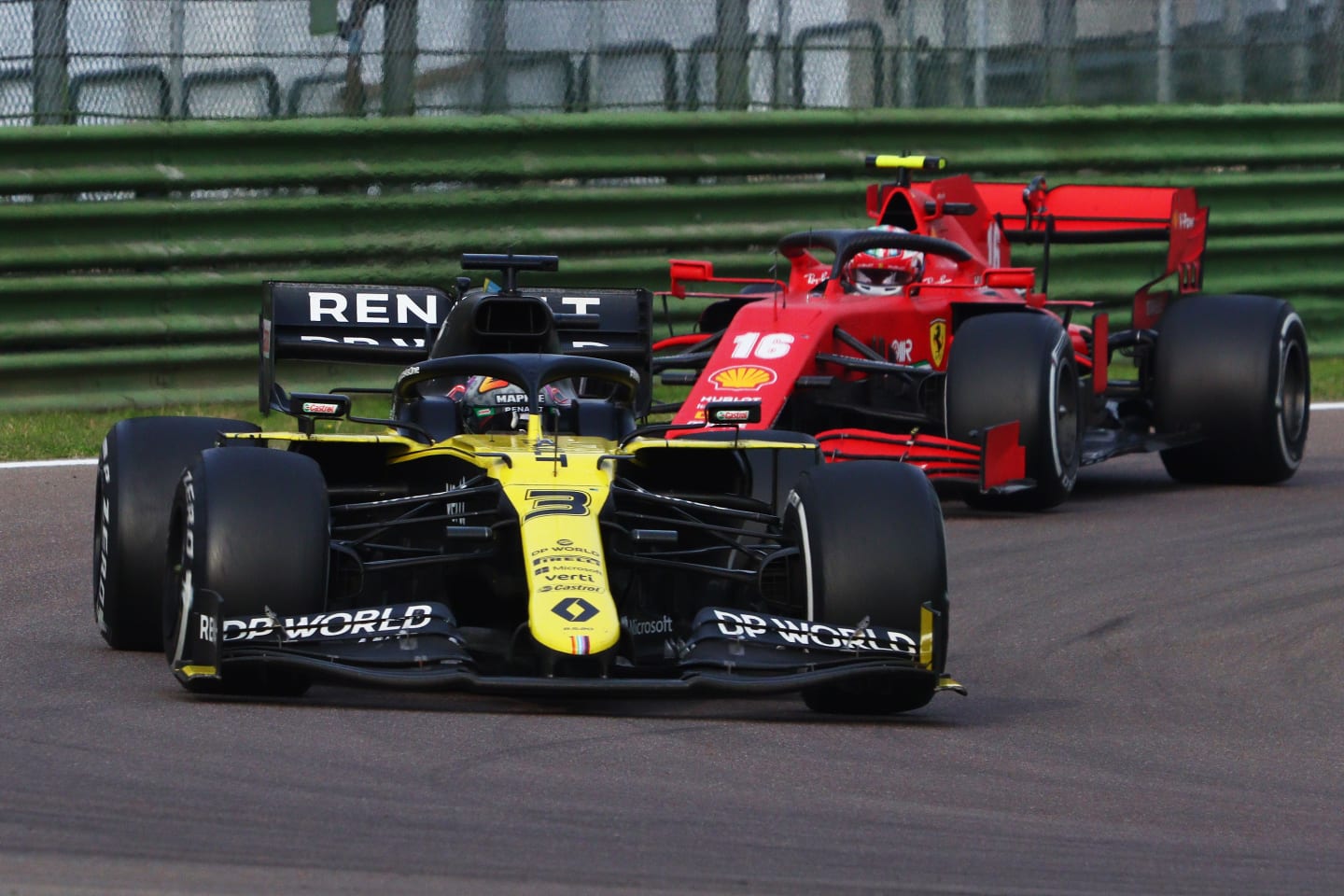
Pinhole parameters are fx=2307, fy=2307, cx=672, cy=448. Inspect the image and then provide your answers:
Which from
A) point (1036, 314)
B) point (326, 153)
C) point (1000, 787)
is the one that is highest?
point (326, 153)

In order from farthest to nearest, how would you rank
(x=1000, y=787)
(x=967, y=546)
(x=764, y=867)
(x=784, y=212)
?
1. (x=784, y=212)
2. (x=967, y=546)
3. (x=1000, y=787)
4. (x=764, y=867)

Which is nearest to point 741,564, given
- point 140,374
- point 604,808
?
point 604,808

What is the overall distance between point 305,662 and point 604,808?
4.15 feet

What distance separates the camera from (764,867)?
14.9 feet

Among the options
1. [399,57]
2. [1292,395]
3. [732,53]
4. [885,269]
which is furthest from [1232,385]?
[399,57]

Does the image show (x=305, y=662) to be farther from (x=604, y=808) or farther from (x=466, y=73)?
(x=466, y=73)

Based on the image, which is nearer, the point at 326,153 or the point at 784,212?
the point at 326,153

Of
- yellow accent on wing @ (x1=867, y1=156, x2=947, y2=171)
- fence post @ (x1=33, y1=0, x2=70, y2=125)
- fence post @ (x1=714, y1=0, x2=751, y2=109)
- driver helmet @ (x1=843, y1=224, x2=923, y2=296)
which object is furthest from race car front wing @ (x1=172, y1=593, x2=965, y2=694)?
fence post @ (x1=714, y1=0, x2=751, y2=109)

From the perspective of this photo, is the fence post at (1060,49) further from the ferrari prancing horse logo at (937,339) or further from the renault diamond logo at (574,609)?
the renault diamond logo at (574,609)

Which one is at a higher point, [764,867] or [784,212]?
[784,212]

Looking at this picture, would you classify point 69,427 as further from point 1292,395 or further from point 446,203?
point 1292,395

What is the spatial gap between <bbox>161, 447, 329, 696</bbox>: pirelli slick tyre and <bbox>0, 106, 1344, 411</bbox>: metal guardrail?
297 inches

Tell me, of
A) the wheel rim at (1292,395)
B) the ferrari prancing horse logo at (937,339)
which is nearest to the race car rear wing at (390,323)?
the ferrari prancing horse logo at (937,339)

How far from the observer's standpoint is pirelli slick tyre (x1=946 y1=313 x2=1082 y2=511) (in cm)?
1119
